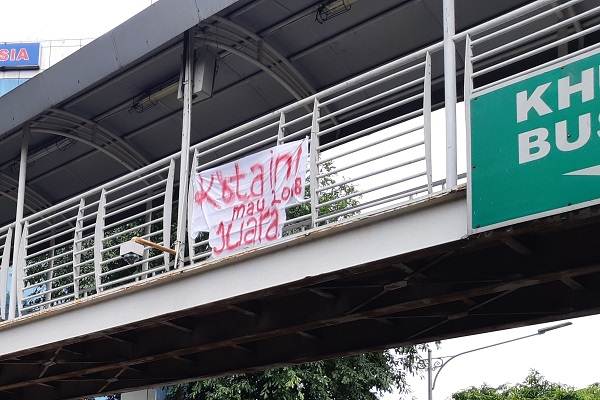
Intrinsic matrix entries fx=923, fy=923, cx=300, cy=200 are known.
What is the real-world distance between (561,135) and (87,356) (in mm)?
7153

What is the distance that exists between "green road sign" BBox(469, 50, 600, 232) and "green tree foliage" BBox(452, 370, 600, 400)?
30.0 meters

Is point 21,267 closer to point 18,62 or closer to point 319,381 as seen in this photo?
point 319,381

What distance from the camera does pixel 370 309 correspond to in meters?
8.32

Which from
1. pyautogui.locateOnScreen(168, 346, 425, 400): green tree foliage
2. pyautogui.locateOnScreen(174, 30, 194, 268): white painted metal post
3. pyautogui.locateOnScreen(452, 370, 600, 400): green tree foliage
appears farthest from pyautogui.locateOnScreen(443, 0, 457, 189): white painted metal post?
pyautogui.locateOnScreen(452, 370, 600, 400): green tree foliage

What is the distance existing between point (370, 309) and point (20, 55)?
82.5 meters

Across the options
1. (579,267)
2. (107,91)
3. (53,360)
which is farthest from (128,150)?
(579,267)

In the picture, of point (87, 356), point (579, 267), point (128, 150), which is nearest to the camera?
point (579, 267)

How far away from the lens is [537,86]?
248 inches

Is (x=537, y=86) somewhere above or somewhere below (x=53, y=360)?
above

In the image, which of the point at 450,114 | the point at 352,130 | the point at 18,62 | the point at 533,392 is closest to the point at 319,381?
the point at 352,130

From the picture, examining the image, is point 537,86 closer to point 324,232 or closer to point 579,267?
point 579,267

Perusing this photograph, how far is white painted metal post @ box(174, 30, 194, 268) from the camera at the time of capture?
9281 millimetres

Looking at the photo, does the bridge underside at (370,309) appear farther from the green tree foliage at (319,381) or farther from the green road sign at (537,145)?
the green tree foliage at (319,381)

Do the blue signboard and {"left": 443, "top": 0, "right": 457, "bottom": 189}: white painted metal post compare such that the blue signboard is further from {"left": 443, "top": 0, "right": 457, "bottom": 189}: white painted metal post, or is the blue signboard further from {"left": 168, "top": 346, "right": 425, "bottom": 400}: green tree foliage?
{"left": 443, "top": 0, "right": 457, "bottom": 189}: white painted metal post
